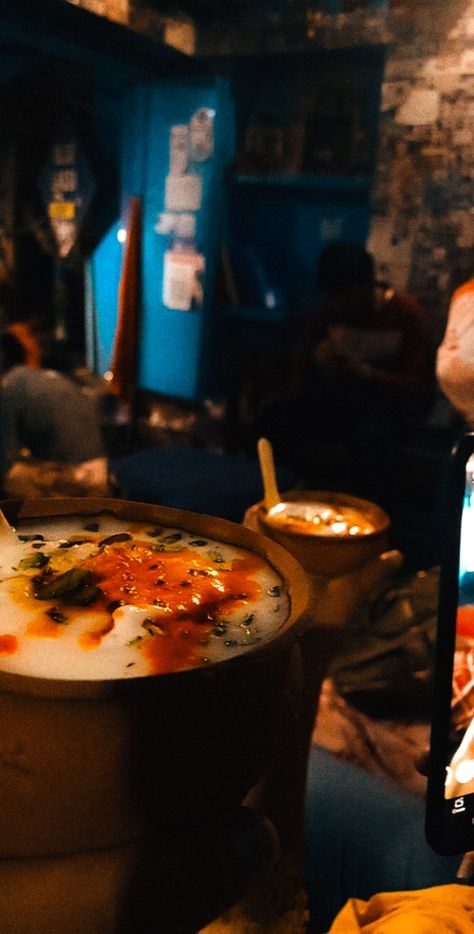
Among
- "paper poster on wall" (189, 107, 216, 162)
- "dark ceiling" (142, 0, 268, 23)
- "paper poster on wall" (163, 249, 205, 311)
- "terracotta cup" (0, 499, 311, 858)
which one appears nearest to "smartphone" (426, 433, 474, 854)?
"terracotta cup" (0, 499, 311, 858)

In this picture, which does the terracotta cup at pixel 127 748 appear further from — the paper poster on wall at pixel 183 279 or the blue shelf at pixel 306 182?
the blue shelf at pixel 306 182

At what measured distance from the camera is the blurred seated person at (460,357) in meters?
1.99

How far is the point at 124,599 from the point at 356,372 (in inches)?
136

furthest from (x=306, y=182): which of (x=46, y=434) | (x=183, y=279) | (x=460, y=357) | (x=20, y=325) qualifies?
(x=46, y=434)

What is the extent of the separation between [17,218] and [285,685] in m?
3.22

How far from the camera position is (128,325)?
135 inches

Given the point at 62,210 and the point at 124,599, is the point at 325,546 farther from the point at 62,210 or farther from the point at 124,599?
the point at 62,210

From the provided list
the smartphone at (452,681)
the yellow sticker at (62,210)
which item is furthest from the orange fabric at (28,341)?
the smartphone at (452,681)

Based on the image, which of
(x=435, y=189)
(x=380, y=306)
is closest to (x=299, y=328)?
(x=380, y=306)

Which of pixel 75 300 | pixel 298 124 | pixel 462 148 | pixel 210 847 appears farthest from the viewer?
pixel 298 124

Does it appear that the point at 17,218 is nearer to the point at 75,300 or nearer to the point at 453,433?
the point at 75,300

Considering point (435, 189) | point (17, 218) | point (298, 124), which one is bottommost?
point (17, 218)

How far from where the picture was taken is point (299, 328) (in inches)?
170

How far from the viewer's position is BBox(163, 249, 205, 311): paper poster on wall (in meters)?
4.13
